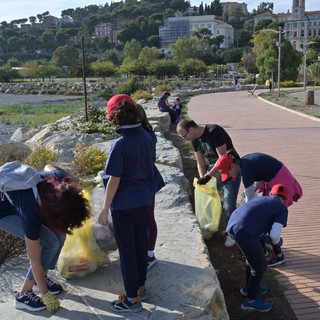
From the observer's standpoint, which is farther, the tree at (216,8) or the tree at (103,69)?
the tree at (216,8)

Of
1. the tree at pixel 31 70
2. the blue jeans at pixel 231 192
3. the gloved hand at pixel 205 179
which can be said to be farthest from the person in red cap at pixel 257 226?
the tree at pixel 31 70

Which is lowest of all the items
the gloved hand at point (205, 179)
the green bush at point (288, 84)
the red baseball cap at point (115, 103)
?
the green bush at point (288, 84)

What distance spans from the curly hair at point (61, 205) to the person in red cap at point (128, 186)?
164 millimetres

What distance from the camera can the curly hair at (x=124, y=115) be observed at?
2.94m

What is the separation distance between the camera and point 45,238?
3.06 meters

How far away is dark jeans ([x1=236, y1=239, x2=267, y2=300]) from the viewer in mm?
3498

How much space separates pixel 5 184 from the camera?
113 inches

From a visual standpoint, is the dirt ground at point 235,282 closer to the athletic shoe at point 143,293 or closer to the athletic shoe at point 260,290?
the athletic shoe at point 260,290

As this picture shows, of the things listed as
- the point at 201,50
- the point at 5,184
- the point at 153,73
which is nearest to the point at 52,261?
the point at 5,184

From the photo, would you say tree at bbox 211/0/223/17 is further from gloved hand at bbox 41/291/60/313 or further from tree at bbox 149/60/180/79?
gloved hand at bbox 41/291/60/313

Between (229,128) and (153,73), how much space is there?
140 feet

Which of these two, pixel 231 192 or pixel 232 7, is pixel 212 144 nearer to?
pixel 231 192

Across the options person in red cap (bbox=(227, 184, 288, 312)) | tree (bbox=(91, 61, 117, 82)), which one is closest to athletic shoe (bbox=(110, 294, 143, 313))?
person in red cap (bbox=(227, 184, 288, 312))

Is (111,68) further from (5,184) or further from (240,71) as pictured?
(5,184)
